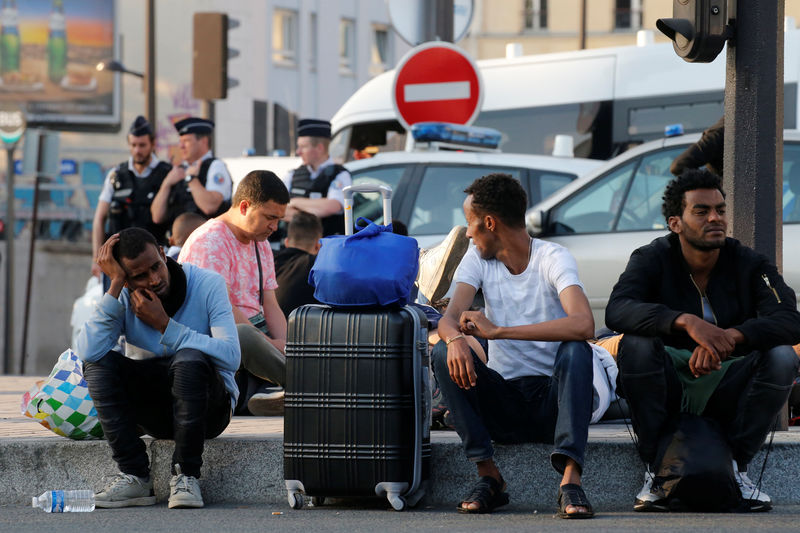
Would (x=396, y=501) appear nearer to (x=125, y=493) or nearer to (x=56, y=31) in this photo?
(x=125, y=493)

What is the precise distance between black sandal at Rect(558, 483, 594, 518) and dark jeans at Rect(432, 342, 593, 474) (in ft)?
0.33

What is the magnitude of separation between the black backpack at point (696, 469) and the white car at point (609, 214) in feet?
12.5

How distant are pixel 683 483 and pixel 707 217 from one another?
109cm

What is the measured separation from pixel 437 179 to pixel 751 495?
592 centimetres

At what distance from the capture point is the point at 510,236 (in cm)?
691

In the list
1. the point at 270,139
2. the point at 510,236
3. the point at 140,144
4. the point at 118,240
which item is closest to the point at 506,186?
the point at 510,236

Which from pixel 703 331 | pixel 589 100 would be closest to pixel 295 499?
pixel 703 331

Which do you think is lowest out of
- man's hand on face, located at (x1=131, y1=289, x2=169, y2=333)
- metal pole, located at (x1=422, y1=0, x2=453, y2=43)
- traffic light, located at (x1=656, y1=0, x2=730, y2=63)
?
man's hand on face, located at (x1=131, y1=289, x2=169, y2=333)

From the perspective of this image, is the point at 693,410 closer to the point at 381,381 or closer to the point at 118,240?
the point at 381,381

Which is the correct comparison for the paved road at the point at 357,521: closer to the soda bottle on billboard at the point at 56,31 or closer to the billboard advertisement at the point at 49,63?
the billboard advertisement at the point at 49,63

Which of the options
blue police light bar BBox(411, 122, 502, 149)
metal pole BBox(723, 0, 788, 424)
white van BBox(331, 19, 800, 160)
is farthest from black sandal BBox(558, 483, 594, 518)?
white van BBox(331, 19, 800, 160)

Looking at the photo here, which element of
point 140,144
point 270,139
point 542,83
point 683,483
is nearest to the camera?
point 683,483

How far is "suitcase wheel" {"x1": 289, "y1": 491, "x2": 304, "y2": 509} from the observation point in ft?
22.3

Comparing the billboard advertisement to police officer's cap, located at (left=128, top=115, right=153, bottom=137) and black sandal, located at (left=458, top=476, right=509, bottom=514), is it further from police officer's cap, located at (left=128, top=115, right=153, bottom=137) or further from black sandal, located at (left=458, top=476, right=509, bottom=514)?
black sandal, located at (left=458, top=476, right=509, bottom=514)
